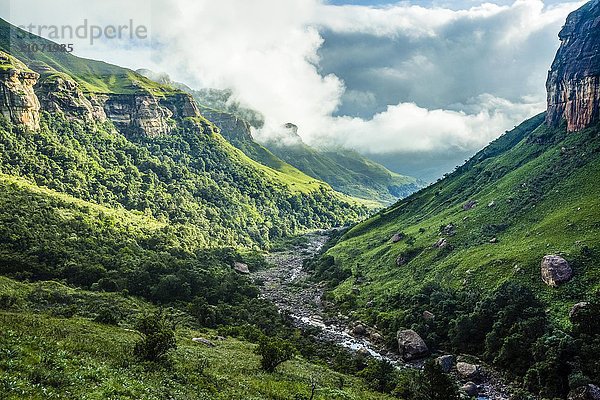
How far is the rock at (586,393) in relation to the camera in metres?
53.9

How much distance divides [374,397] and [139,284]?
75066 mm

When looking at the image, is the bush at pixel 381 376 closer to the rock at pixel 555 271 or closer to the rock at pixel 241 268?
the rock at pixel 555 271

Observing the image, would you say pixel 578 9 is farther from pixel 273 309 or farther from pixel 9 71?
pixel 9 71

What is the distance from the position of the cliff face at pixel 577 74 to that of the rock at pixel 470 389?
12605cm

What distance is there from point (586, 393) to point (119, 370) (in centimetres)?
6031

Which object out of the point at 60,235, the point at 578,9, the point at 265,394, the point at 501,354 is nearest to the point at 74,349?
the point at 265,394

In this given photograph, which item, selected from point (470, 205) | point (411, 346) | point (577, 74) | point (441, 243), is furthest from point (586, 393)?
point (577, 74)

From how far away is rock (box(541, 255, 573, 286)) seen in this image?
77.6 m

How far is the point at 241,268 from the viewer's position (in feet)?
568

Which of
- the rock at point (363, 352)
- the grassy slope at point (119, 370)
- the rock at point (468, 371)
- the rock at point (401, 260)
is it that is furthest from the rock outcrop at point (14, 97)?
the rock at point (468, 371)

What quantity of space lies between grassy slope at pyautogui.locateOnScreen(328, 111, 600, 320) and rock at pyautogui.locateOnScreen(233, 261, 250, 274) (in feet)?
130

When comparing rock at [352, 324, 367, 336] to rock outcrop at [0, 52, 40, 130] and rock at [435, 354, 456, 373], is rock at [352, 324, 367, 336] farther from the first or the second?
rock outcrop at [0, 52, 40, 130]

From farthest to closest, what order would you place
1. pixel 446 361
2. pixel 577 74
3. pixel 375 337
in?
pixel 577 74 → pixel 375 337 → pixel 446 361

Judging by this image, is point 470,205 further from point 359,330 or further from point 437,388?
point 437,388
